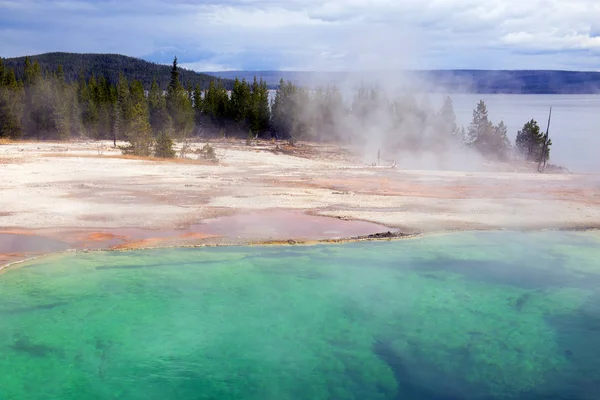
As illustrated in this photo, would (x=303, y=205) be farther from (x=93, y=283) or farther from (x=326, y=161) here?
(x=326, y=161)

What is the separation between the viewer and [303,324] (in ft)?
22.9

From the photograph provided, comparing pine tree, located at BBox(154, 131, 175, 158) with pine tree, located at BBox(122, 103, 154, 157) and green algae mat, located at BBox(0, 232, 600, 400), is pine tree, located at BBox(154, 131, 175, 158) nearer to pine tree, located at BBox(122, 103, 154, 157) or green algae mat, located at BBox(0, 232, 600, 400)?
pine tree, located at BBox(122, 103, 154, 157)

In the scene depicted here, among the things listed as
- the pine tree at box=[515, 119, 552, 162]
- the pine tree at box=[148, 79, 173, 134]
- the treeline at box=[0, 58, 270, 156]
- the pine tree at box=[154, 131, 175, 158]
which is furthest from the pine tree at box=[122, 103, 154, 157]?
the pine tree at box=[515, 119, 552, 162]

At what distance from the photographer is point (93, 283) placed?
26.5 ft

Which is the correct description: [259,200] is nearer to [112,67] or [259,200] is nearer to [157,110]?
[157,110]

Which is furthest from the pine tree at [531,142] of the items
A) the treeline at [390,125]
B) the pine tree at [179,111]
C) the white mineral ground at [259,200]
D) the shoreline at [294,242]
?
the shoreline at [294,242]

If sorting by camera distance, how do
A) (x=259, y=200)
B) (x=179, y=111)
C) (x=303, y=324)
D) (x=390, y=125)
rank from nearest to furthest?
(x=303, y=324)
(x=259, y=200)
(x=179, y=111)
(x=390, y=125)

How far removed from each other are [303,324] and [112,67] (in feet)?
334

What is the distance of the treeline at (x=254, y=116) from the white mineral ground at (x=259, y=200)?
17.1 m

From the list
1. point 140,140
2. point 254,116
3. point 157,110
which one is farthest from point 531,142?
point 140,140

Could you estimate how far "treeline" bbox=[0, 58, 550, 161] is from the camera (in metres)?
39.4

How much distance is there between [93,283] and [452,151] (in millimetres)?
34354

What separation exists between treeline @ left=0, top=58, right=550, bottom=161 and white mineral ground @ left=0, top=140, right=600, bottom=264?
1708 centimetres

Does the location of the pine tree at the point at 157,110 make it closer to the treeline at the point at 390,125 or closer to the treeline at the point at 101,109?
the treeline at the point at 101,109
